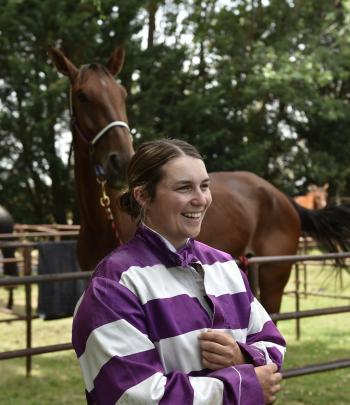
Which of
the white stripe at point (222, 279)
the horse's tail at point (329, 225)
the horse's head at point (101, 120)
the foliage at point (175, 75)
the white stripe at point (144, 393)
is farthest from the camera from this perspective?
the foliage at point (175, 75)

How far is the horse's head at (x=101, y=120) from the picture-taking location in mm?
3355

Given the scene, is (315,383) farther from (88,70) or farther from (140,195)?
(140,195)

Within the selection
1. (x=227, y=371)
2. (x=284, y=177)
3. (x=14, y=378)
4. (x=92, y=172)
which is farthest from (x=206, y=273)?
(x=284, y=177)

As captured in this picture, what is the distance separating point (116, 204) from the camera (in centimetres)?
329

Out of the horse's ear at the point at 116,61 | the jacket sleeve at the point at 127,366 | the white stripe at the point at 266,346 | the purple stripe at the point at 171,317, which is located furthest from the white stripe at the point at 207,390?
the horse's ear at the point at 116,61

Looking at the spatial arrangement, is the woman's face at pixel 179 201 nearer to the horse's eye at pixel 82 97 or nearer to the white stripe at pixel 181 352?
the white stripe at pixel 181 352

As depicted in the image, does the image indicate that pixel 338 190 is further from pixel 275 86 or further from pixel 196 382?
pixel 196 382

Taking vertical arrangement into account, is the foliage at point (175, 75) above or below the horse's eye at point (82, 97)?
above

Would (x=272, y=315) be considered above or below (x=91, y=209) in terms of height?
below

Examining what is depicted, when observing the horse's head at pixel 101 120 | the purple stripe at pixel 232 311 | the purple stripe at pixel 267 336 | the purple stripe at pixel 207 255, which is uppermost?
the horse's head at pixel 101 120

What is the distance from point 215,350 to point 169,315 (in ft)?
0.44

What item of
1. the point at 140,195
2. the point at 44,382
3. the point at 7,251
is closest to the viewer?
the point at 140,195

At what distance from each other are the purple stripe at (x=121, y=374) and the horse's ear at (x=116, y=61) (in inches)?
116

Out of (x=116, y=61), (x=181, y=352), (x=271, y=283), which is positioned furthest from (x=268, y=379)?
(x=271, y=283)
